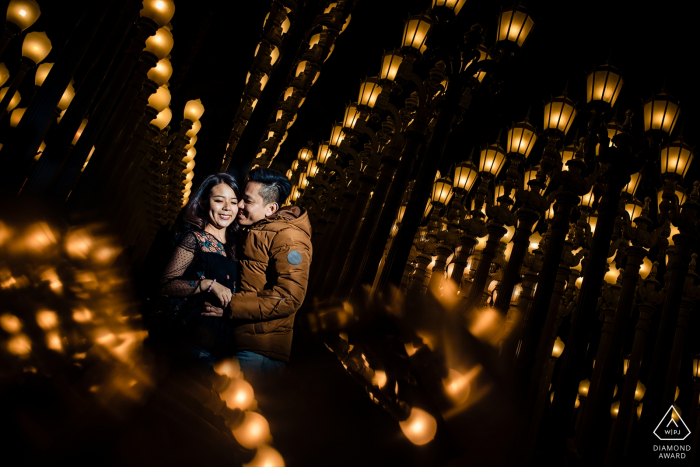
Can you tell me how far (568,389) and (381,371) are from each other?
12.8 ft

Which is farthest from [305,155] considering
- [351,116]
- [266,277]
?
[266,277]

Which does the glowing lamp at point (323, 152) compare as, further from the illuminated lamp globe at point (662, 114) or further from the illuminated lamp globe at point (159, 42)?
the illuminated lamp globe at point (662, 114)

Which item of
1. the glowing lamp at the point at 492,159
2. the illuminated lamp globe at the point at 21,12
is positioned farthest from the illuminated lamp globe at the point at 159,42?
the glowing lamp at the point at 492,159

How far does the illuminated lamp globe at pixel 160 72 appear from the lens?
304 inches

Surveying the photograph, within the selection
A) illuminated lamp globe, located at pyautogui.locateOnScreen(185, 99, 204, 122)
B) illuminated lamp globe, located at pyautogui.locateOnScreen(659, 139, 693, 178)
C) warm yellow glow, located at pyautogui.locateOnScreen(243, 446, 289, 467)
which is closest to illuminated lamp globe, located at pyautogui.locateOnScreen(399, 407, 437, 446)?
warm yellow glow, located at pyautogui.locateOnScreen(243, 446, 289, 467)

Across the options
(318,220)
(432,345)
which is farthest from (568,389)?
(318,220)

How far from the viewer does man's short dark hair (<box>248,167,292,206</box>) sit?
11.5 feet

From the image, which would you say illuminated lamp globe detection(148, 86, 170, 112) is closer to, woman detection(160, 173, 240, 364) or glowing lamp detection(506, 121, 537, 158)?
glowing lamp detection(506, 121, 537, 158)

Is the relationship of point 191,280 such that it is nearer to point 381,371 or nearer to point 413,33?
point 381,371

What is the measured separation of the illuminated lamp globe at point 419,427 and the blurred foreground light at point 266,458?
497 millimetres

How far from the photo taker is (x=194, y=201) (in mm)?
3355

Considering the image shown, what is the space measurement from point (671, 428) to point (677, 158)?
443 centimetres

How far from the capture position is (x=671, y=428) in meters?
8.16

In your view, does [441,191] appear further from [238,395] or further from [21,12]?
[238,395]
